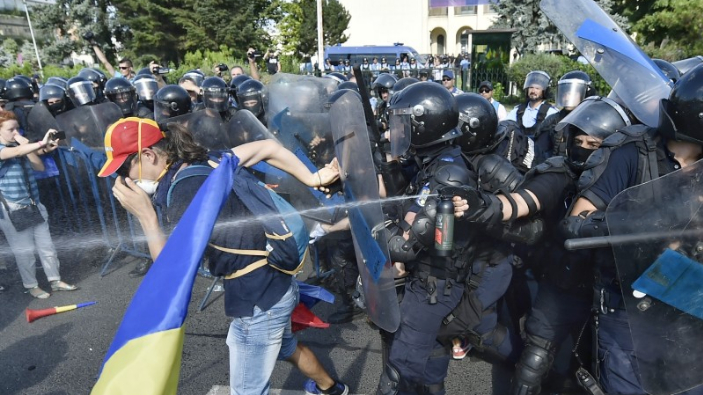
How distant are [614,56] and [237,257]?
243cm

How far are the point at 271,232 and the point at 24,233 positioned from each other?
3826 millimetres

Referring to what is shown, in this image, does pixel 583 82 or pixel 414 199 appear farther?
pixel 583 82

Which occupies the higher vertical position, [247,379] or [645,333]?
[645,333]

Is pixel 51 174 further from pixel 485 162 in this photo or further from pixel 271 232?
pixel 485 162

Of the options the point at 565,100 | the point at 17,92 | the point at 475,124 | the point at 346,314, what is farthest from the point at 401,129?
the point at 17,92

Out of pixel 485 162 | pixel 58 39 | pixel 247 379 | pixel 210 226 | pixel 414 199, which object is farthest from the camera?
pixel 58 39

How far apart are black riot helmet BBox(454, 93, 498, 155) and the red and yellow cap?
2.03 m

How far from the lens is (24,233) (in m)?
4.84

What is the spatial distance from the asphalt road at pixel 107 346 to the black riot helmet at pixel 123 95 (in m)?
2.69

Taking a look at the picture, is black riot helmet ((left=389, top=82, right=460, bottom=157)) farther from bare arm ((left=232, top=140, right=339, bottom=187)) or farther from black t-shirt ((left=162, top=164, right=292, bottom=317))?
black t-shirt ((left=162, top=164, right=292, bottom=317))

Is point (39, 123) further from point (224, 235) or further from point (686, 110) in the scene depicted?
point (686, 110)

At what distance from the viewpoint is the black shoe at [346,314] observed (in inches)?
168

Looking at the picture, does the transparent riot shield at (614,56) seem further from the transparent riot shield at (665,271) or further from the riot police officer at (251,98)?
the riot police officer at (251,98)

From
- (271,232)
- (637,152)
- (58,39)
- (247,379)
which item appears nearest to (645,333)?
(637,152)
